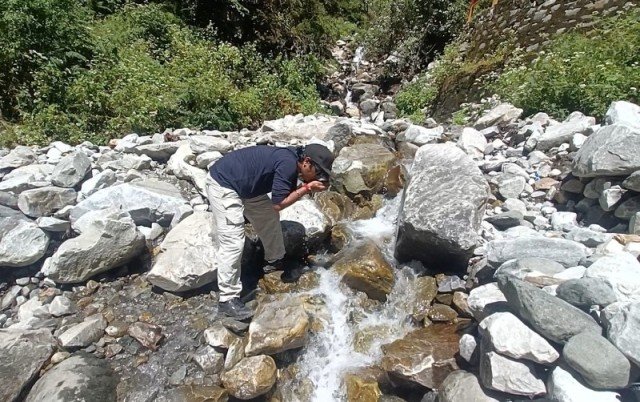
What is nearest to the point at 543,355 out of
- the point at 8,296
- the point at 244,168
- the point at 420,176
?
the point at 420,176

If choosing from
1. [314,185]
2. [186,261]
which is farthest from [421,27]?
[186,261]

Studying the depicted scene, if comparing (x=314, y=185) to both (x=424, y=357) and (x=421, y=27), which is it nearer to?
(x=424, y=357)

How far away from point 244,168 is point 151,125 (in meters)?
3.95

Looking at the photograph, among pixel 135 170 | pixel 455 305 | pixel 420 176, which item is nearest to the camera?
pixel 455 305

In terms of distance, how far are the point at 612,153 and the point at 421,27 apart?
408 inches

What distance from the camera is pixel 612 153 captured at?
429 centimetres

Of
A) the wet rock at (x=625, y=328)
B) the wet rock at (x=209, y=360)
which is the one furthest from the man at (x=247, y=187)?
the wet rock at (x=625, y=328)

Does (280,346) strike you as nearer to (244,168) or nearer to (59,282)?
(244,168)

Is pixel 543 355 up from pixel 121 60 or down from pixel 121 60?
up

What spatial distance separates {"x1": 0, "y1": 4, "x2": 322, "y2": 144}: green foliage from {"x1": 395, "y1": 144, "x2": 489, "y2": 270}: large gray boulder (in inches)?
181

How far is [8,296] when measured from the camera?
14.8 ft

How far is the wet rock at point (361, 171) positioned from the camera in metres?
6.37

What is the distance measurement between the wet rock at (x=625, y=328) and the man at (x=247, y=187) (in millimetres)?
2459

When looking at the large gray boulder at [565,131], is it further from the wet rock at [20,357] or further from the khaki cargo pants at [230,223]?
the wet rock at [20,357]
